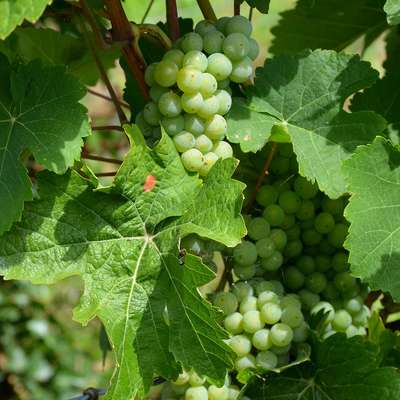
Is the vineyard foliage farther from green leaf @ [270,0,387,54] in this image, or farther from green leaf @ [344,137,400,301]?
green leaf @ [270,0,387,54]

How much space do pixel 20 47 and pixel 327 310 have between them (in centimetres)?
71

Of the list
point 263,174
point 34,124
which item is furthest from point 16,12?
point 263,174

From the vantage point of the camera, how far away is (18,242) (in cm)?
111

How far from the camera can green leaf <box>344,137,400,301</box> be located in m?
1.12

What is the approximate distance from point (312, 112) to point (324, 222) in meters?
0.17

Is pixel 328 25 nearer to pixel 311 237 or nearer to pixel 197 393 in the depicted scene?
pixel 311 237

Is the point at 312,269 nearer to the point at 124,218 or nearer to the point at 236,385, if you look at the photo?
the point at 236,385

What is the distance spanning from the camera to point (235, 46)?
1176 mm

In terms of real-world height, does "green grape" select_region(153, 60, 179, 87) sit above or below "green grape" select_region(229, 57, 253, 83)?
above

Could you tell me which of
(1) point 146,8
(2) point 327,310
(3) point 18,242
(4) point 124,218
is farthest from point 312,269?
(1) point 146,8

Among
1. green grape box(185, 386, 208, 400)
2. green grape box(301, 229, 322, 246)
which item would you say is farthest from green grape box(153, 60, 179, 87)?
green grape box(185, 386, 208, 400)

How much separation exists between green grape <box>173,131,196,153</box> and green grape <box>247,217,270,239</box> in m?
0.18

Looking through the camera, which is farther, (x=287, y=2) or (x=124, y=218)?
(x=287, y=2)

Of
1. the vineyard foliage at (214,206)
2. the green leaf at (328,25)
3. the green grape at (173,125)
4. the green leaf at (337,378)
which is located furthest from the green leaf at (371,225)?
the green leaf at (328,25)
